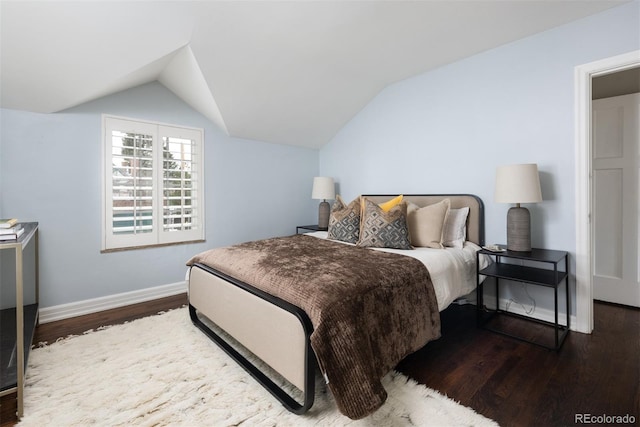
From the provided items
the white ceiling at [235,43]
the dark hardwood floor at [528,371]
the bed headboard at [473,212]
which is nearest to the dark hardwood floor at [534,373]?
the dark hardwood floor at [528,371]

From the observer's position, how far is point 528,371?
1.81m

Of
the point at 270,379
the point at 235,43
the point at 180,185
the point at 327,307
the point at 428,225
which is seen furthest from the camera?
the point at 180,185

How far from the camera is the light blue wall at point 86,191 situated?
2504 millimetres

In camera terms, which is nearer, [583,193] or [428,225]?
[583,193]

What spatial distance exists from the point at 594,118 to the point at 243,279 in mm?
3664

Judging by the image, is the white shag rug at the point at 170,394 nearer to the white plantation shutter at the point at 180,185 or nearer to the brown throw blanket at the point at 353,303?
the brown throw blanket at the point at 353,303

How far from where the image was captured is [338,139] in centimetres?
439

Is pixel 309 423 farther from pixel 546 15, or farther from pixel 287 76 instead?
pixel 546 15

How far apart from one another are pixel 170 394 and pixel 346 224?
76.4 inches

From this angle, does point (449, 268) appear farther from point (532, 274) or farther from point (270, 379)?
point (270, 379)

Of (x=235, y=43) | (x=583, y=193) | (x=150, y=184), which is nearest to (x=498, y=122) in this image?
(x=583, y=193)

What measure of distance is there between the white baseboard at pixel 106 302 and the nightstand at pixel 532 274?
10.3 ft

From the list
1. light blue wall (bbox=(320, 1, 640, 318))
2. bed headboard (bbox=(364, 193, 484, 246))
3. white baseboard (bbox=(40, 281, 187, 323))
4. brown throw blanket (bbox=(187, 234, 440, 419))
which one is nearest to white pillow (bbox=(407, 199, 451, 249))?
bed headboard (bbox=(364, 193, 484, 246))

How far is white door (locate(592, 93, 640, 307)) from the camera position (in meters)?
2.71
